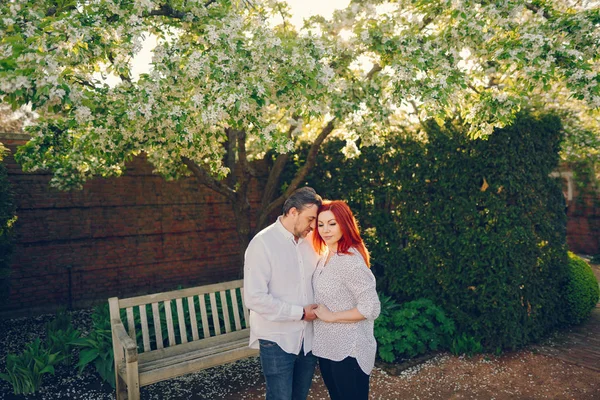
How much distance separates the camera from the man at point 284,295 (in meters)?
2.63

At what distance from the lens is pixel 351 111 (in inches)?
187

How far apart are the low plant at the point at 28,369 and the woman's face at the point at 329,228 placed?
3597 millimetres

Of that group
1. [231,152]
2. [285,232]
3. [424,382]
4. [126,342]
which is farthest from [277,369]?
[231,152]

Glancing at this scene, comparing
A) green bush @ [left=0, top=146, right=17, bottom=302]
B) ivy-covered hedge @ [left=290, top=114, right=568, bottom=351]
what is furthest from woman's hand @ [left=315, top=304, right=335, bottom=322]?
green bush @ [left=0, top=146, right=17, bottom=302]

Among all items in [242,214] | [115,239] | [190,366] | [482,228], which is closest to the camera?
[190,366]

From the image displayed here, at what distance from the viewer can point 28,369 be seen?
4.28 metres

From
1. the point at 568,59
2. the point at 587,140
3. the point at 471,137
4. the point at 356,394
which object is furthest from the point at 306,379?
the point at 587,140

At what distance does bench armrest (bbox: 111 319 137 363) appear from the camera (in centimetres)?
349

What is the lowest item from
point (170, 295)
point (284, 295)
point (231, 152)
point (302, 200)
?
point (170, 295)

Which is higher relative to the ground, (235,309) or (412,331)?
(235,309)

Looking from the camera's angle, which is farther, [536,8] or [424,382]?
[536,8]

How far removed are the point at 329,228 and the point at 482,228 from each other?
10.6ft

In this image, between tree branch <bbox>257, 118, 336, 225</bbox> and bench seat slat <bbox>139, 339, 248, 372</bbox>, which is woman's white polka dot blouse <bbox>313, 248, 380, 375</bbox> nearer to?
bench seat slat <bbox>139, 339, 248, 372</bbox>

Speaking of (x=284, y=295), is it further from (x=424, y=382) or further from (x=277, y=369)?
(x=424, y=382)
